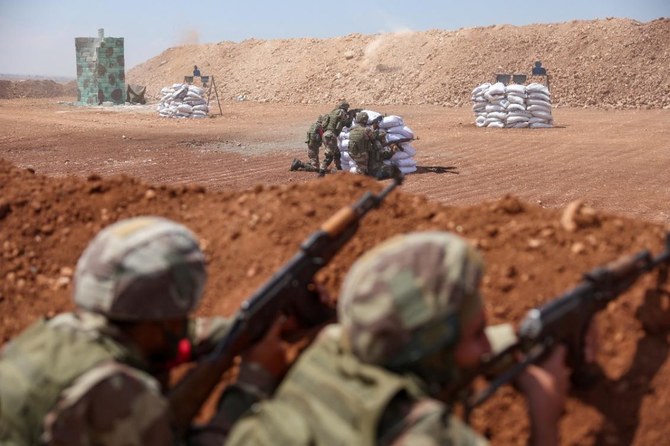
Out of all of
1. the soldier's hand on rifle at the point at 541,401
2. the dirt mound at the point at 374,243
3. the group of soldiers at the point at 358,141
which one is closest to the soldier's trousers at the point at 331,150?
the group of soldiers at the point at 358,141

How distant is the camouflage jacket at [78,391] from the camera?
7.19 ft

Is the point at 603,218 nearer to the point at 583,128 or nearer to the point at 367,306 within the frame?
the point at 367,306

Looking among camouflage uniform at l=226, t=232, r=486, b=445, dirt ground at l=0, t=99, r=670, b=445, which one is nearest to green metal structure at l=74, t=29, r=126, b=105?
dirt ground at l=0, t=99, r=670, b=445

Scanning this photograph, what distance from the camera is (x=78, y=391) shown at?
7.15 feet

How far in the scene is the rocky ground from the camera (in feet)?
10.1

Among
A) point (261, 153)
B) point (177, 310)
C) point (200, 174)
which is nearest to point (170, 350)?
point (177, 310)

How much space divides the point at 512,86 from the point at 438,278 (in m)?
20.5

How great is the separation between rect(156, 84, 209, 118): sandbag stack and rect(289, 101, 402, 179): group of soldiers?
14.2 m

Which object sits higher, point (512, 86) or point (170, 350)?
point (512, 86)

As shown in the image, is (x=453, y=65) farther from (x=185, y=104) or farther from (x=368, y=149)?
(x=368, y=149)

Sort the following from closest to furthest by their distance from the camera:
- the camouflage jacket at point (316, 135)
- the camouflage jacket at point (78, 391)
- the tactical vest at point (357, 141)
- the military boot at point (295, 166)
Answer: the camouflage jacket at point (78, 391) < the tactical vest at point (357, 141) < the camouflage jacket at point (316, 135) < the military boot at point (295, 166)

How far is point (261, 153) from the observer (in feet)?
57.8

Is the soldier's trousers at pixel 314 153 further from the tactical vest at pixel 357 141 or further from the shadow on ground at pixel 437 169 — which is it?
the shadow on ground at pixel 437 169

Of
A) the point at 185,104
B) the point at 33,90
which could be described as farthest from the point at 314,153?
the point at 33,90
